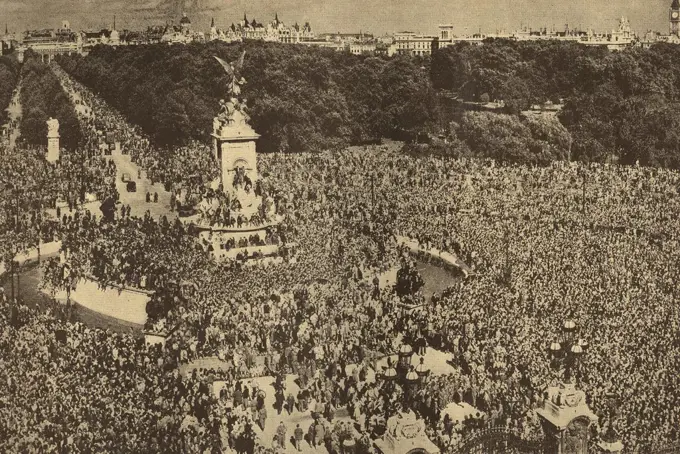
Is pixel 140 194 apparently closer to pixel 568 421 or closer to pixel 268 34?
pixel 268 34

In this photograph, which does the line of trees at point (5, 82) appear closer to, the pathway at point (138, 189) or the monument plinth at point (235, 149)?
the pathway at point (138, 189)

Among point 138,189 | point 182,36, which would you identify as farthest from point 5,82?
point 138,189

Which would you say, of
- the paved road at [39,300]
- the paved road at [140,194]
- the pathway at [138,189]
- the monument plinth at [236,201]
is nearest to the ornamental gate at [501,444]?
the paved road at [39,300]

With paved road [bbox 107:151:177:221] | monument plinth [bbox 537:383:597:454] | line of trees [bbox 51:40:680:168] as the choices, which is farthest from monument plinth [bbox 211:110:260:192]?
monument plinth [bbox 537:383:597:454]

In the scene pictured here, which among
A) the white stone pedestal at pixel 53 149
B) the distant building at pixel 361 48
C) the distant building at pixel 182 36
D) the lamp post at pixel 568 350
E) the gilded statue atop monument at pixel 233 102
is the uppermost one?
the distant building at pixel 182 36

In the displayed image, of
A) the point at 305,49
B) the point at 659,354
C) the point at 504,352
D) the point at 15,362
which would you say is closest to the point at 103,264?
the point at 15,362
